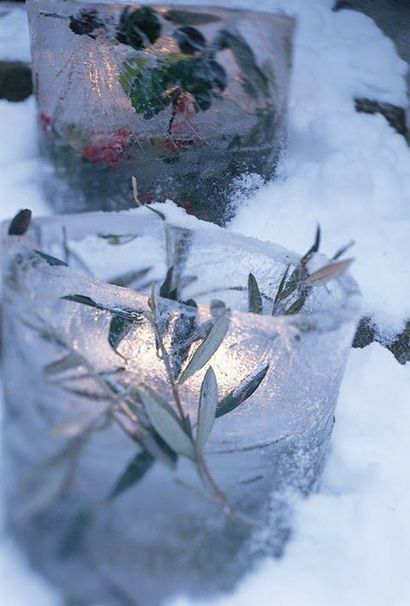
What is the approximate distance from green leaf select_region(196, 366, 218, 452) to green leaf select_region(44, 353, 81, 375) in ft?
0.36

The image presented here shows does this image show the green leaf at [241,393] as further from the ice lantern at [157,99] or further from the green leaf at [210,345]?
the ice lantern at [157,99]

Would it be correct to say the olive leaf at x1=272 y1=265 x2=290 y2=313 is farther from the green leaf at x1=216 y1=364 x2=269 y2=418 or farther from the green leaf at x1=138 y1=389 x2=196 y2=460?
the green leaf at x1=138 y1=389 x2=196 y2=460

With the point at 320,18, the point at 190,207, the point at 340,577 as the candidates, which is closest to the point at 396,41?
the point at 320,18

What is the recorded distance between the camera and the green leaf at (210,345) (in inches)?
26.0

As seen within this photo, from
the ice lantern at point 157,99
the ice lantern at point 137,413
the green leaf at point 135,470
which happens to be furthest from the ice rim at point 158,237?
the ice lantern at point 157,99

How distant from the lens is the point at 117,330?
29.7 inches

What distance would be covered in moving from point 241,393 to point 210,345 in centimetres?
9

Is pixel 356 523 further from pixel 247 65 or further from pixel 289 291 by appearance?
pixel 247 65

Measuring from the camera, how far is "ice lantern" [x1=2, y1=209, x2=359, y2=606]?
0.63 meters

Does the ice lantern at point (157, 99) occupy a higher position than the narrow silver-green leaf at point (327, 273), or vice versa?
the narrow silver-green leaf at point (327, 273)

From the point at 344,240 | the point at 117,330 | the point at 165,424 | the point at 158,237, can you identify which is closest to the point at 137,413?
the point at 165,424

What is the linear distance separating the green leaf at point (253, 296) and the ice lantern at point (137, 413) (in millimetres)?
28

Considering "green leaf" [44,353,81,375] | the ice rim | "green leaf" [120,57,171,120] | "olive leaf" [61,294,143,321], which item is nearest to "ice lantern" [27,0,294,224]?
"green leaf" [120,57,171,120]

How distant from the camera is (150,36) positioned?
109cm
